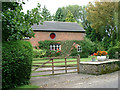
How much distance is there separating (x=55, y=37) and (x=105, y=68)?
18.1m

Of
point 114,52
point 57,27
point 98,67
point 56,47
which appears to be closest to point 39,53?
point 56,47

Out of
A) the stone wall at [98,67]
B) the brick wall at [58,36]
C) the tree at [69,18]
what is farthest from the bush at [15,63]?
the tree at [69,18]

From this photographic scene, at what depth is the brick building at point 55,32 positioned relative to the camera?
2612 cm

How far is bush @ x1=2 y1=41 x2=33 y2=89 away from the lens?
5750 mm

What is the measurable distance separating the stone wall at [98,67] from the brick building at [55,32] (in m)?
16.8

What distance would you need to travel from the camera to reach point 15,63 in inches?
235

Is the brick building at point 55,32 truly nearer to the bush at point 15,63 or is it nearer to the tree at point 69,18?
the tree at point 69,18

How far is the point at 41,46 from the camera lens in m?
25.2

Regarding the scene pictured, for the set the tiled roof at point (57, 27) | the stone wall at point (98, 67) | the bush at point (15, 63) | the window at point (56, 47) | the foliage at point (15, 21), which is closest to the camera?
the bush at point (15, 63)

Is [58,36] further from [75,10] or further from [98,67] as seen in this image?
[75,10]

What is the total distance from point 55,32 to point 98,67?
1862 centimetres

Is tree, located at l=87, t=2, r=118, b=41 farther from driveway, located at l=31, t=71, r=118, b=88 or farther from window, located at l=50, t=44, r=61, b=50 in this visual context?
→ driveway, located at l=31, t=71, r=118, b=88

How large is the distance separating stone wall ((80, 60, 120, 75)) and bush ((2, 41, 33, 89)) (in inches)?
173

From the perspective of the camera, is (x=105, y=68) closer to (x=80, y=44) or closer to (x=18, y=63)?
(x=18, y=63)
